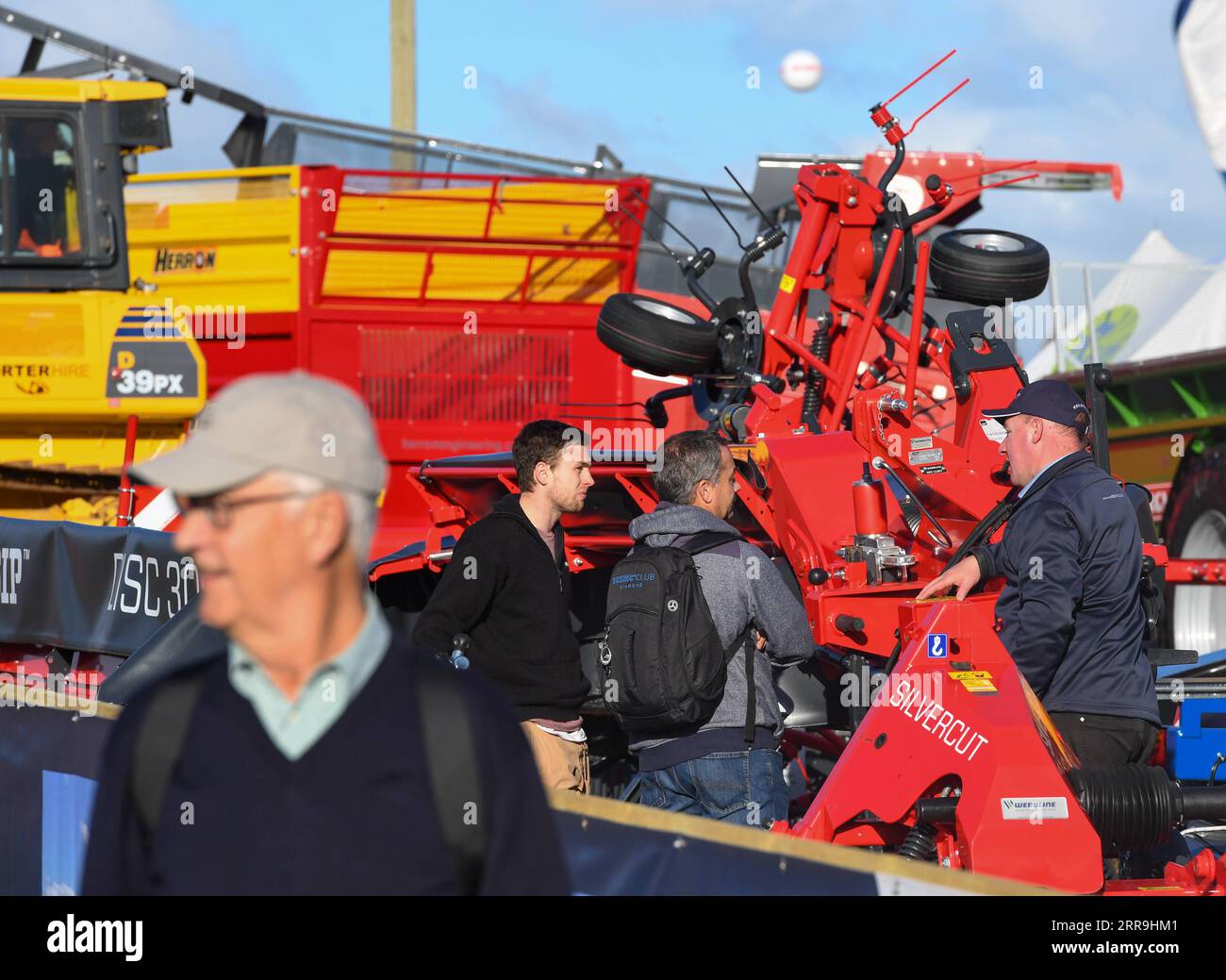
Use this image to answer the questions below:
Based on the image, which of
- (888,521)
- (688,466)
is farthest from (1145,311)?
(688,466)

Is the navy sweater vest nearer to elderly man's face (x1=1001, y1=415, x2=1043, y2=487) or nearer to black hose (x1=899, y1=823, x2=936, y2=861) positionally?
black hose (x1=899, y1=823, x2=936, y2=861)

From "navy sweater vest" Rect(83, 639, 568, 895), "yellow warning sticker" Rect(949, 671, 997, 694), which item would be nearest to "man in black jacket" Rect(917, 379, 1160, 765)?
"yellow warning sticker" Rect(949, 671, 997, 694)

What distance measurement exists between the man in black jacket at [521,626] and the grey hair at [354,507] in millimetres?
3040

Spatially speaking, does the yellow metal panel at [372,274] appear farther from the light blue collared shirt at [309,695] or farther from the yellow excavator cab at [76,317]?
the light blue collared shirt at [309,695]

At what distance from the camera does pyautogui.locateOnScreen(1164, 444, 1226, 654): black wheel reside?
10508 mm

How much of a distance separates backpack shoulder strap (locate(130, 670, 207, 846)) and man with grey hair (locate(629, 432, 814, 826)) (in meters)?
3.23

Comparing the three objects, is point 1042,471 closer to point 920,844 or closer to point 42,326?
point 920,844

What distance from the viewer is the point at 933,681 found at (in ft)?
15.4

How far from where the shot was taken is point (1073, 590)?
4.93 meters

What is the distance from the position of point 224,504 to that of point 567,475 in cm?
343

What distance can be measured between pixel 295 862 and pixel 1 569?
22.9 feet
